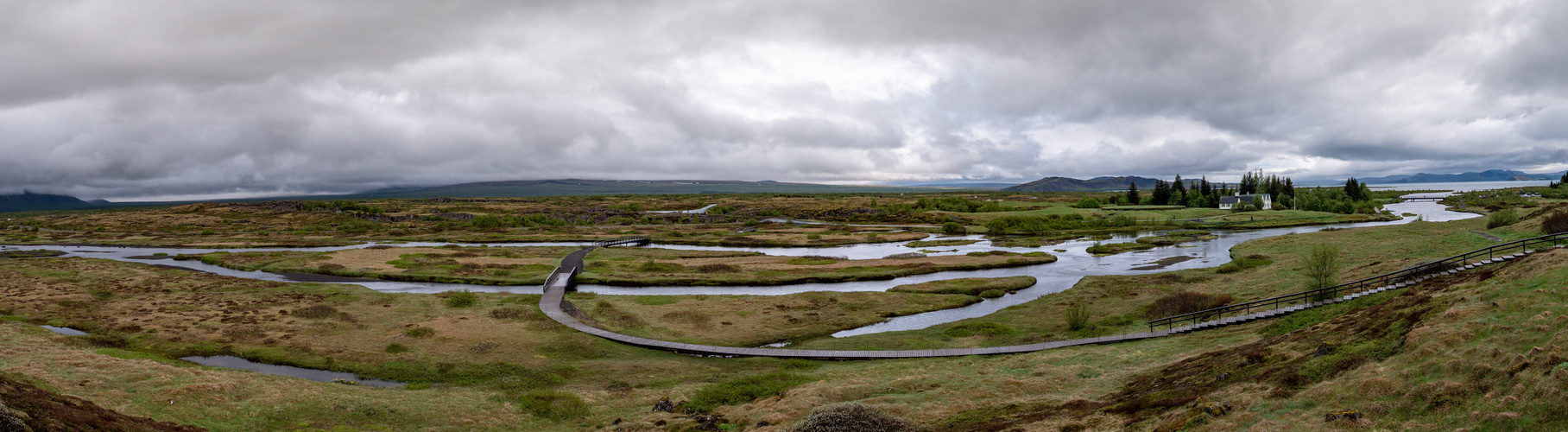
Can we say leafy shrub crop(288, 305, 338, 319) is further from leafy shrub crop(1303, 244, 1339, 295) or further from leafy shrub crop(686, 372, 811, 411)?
leafy shrub crop(1303, 244, 1339, 295)

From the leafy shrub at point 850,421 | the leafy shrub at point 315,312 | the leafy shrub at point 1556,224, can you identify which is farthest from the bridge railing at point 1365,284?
the leafy shrub at point 315,312

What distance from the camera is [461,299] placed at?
165 feet

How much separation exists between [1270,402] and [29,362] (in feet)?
142

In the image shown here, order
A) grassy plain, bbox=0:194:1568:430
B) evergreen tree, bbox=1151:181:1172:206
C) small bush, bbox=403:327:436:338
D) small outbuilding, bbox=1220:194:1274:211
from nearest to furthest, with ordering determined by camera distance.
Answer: grassy plain, bbox=0:194:1568:430 < small bush, bbox=403:327:436:338 < small outbuilding, bbox=1220:194:1274:211 < evergreen tree, bbox=1151:181:1172:206

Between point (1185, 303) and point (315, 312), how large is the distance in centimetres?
5744

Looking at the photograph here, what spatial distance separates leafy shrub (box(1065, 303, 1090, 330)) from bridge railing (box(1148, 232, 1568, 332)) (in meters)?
3.60

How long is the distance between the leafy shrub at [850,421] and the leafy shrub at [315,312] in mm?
41394

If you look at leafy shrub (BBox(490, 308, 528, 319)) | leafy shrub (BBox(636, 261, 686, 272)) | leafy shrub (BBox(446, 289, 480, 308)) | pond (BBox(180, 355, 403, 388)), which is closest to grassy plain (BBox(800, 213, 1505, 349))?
leafy shrub (BBox(490, 308, 528, 319))

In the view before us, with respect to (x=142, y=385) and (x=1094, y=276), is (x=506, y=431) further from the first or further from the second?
(x=1094, y=276)

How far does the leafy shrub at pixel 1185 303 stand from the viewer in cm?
3938

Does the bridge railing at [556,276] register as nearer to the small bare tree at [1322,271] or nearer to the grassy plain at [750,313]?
the grassy plain at [750,313]

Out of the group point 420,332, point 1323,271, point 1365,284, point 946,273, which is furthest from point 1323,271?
point 420,332

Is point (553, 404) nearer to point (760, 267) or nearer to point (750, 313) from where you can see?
point (750, 313)

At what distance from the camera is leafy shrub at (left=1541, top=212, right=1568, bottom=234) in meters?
40.1
